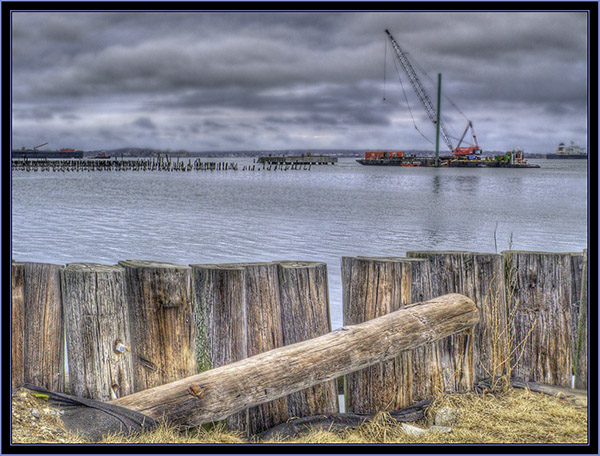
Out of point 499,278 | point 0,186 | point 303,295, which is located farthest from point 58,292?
point 499,278

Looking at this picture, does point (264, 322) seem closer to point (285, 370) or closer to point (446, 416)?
point (285, 370)

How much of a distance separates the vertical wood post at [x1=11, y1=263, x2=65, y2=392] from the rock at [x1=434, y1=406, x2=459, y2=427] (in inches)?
109

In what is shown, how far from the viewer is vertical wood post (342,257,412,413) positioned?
13.7ft

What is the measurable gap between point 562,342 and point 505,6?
270cm

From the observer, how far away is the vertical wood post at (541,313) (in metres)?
4.53

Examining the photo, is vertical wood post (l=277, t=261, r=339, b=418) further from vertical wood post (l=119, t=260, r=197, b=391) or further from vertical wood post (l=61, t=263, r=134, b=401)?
vertical wood post (l=61, t=263, r=134, b=401)

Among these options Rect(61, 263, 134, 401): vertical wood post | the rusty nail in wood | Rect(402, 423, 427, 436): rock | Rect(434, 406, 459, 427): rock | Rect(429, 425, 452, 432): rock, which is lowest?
Rect(402, 423, 427, 436): rock

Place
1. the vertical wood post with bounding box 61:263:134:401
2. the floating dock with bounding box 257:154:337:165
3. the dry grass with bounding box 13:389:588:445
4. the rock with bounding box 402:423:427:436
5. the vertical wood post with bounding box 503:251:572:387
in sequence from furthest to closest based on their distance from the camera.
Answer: the floating dock with bounding box 257:154:337:165, the vertical wood post with bounding box 503:251:572:387, the rock with bounding box 402:423:427:436, the vertical wood post with bounding box 61:263:134:401, the dry grass with bounding box 13:389:588:445

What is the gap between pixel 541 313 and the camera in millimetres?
4562

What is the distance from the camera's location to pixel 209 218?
2636 cm

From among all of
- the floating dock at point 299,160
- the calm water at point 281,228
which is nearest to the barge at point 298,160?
the floating dock at point 299,160

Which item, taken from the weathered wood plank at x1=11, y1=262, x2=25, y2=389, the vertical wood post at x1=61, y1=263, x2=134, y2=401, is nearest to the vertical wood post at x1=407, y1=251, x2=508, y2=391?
the vertical wood post at x1=61, y1=263, x2=134, y2=401

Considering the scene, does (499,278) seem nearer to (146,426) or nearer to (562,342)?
(562,342)

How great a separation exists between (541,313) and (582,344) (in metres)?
0.44
